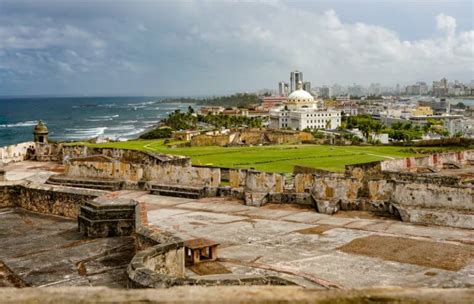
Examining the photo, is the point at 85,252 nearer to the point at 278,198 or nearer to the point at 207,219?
the point at 207,219

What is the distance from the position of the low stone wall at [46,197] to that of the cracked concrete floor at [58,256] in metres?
0.55

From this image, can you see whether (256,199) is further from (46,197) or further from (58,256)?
(58,256)

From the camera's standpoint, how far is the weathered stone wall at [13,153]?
29750 mm

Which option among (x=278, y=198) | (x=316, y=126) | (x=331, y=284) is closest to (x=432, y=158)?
(x=278, y=198)

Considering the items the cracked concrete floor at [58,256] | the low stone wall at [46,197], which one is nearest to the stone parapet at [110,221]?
the cracked concrete floor at [58,256]

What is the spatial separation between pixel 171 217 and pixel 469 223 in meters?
8.28

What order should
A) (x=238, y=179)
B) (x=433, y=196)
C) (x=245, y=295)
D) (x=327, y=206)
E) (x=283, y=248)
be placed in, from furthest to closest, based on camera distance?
(x=238, y=179) < (x=327, y=206) < (x=433, y=196) < (x=283, y=248) < (x=245, y=295)

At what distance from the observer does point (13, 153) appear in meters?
30.6

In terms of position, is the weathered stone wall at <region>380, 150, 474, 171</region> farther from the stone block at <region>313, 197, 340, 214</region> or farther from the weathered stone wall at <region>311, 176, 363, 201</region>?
the stone block at <region>313, 197, 340, 214</region>

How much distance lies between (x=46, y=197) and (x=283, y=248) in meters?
6.91

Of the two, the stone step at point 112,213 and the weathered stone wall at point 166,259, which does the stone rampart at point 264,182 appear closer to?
the stone step at point 112,213

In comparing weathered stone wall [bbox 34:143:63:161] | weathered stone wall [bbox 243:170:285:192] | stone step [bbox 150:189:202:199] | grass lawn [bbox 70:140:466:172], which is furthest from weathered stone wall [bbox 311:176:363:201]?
grass lawn [bbox 70:140:466:172]

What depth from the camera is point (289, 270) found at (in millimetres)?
11305

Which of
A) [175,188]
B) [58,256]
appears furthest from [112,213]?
[175,188]
